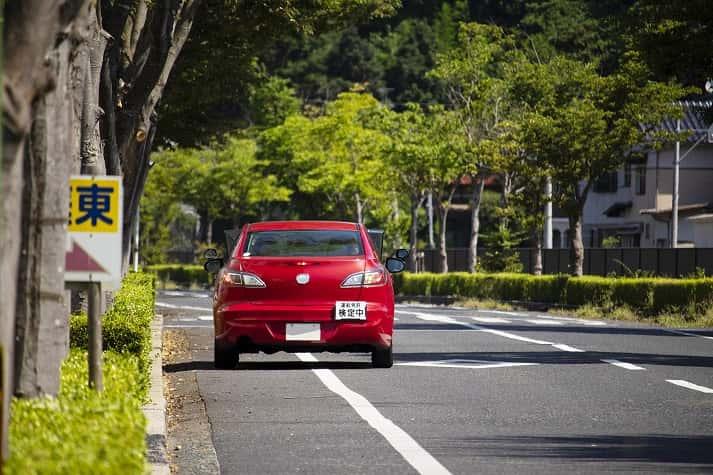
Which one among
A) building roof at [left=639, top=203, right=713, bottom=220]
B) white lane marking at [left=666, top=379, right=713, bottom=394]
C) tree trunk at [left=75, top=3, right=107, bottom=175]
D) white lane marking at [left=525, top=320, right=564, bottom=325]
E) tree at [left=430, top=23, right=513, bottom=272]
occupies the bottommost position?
white lane marking at [left=666, top=379, right=713, bottom=394]

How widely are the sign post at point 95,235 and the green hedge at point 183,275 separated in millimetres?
69310

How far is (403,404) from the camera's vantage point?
42.9 ft

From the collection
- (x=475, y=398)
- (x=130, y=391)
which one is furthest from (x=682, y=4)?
(x=130, y=391)

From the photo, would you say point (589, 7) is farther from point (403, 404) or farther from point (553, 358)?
point (403, 404)

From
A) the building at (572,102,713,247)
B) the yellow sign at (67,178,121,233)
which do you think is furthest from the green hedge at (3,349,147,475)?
the building at (572,102,713,247)

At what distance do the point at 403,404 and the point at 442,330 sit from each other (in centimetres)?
1317

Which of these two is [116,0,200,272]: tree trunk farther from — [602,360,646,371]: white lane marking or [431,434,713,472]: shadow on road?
[431,434,713,472]: shadow on road

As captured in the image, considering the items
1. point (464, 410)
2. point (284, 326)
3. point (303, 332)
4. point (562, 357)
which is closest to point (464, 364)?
point (562, 357)

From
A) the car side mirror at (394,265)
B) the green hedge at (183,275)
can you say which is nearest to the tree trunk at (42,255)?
the car side mirror at (394,265)

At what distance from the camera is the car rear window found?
1650 cm

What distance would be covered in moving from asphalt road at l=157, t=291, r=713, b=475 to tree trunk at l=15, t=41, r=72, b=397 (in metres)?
2.16

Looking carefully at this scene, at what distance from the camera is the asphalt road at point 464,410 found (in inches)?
380

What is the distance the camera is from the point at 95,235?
8211 mm

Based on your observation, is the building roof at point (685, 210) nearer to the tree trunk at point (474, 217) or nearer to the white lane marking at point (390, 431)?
the tree trunk at point (474, 217)
